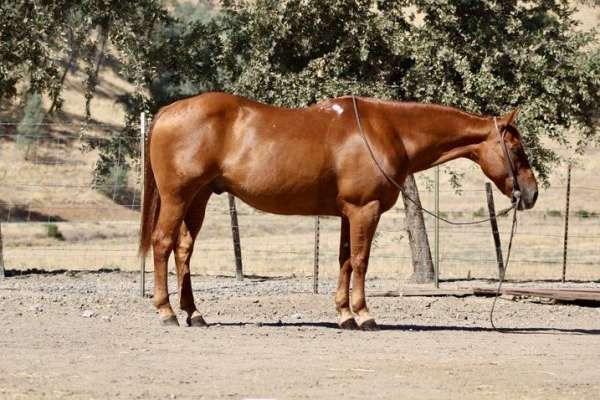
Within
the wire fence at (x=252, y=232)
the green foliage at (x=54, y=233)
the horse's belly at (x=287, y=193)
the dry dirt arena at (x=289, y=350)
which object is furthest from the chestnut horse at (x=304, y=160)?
the green foliage at (x=54, y=233)

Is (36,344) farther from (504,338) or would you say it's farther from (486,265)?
(486,265)

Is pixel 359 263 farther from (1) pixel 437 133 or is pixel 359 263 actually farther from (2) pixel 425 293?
(2) pixel 425 293

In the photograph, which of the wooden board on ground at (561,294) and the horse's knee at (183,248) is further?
the wooden board on ground at (561,294)

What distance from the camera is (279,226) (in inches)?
1449

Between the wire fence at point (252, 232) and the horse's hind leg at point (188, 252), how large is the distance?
5.31m

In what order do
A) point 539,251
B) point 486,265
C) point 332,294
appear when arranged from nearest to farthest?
point 332,294
point 486,265
point 539,251

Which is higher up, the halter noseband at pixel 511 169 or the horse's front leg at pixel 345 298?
the halter noseband at pixel 511 169

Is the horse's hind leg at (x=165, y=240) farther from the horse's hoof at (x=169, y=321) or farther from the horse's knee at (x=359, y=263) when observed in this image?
the horse's knee at (x=359, y=263)

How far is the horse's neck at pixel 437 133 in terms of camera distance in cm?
1160

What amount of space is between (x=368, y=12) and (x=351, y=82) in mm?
1184

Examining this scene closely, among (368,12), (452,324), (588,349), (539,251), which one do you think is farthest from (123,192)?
(588,349)

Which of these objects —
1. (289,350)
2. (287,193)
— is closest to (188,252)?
(287,193)

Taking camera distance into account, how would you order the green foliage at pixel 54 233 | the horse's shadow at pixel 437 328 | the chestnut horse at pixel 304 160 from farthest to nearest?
1. the green foliage at pixel 54 233
2. the horse's shadow at pixel 437 328
3. the chestnut horse at pixel 304 160

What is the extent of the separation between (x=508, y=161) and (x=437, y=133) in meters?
0.76
